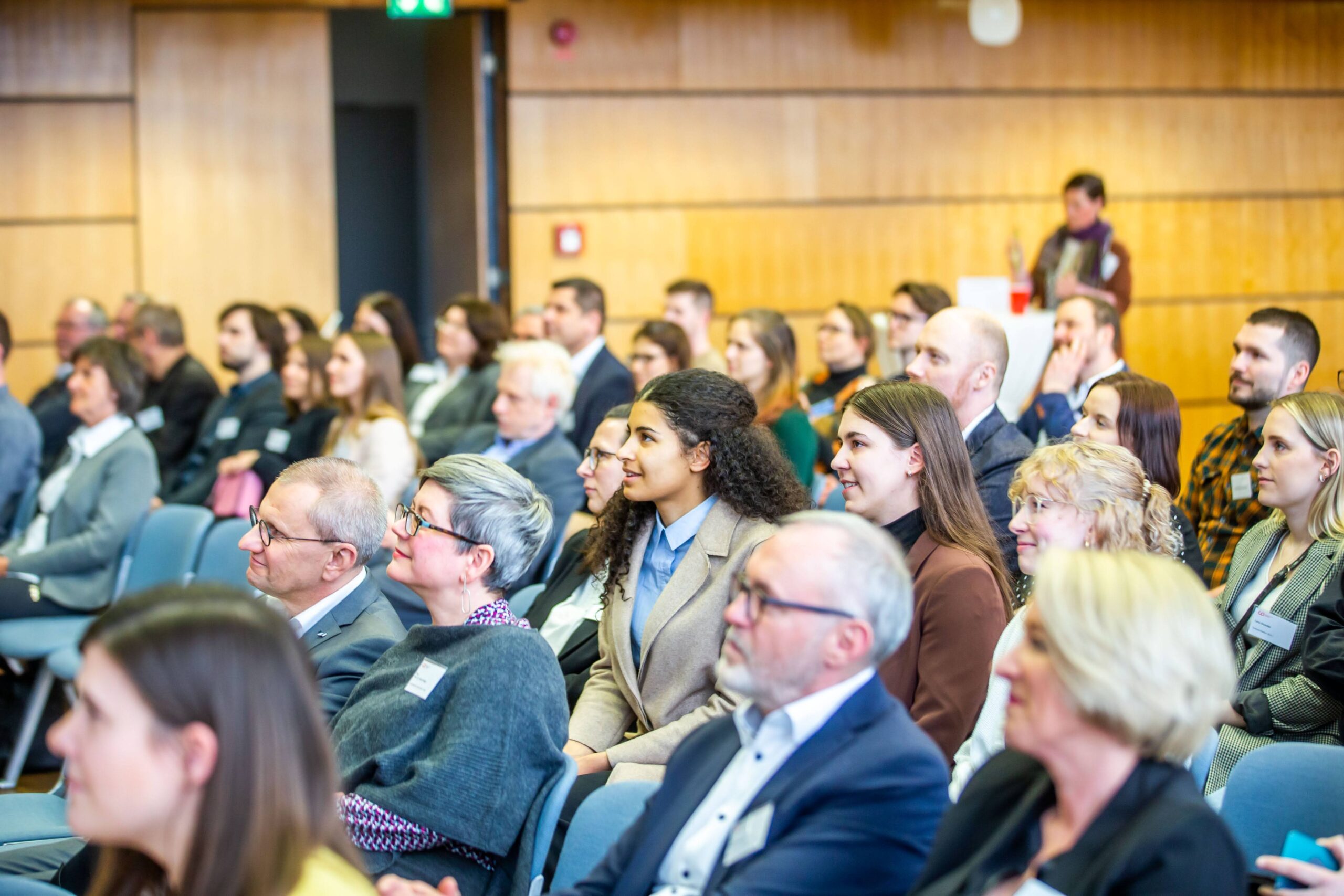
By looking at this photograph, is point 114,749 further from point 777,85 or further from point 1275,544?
point 777,85

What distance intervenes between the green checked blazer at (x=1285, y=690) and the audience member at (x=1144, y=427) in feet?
1.98

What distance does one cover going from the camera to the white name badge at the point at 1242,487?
3.71 metres

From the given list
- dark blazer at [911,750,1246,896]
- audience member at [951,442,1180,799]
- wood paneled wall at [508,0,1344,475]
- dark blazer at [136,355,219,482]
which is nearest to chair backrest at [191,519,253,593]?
dark blazer at [136,355,219,482]

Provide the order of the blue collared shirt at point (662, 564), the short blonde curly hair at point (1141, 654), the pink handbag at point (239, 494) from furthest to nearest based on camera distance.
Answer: the pink handbag at point (239, 494) → the blue collared shirt at point (662, 564) → the short blonde curly hair at point (1141, 654)

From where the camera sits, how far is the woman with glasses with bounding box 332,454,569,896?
7.12 ft

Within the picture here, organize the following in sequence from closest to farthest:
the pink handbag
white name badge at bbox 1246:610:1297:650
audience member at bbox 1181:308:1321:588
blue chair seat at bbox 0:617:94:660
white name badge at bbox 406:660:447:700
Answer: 1. white name badge at bbox 406:660:447:700
2. white name badge at bbox 1246:610:1297:650
3. audience member at bbox 1181:308:1321:588
4. blue chair seat at bbox 0:617:94:660
5. the pink handbag

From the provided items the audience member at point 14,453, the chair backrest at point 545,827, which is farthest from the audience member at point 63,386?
the chair backrest at point 545,827

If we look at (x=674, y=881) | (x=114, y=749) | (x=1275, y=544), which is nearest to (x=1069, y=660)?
(x=674, y=881)

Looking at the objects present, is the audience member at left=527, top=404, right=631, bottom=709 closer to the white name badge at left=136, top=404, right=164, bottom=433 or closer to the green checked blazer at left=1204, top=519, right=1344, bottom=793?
the green checked blazer at left=1204, top=519, right=1344, bottom=793

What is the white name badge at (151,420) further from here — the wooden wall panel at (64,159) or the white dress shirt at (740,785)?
the white dress shirt at (740,785)

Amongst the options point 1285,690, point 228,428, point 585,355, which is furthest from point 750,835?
point 228,428

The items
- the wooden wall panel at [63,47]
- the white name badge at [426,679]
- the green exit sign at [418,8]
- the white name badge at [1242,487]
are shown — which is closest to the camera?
the white name badge at [426,679]

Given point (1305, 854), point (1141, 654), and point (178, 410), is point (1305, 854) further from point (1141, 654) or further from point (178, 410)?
point (178, 410)

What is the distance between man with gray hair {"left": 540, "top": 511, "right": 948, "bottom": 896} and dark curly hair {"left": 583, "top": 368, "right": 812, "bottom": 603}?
1.01 metres
